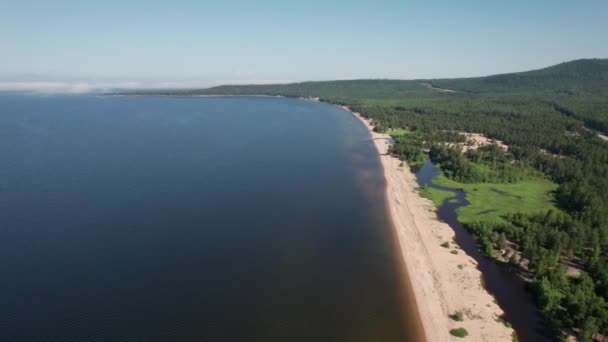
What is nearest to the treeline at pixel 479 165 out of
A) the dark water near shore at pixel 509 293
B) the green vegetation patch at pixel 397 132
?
the dark water near shore at pixel 509 293

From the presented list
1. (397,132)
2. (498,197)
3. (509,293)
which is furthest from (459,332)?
(397,132)

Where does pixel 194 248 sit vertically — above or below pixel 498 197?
above

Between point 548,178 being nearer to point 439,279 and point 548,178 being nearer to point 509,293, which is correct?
point 509,293

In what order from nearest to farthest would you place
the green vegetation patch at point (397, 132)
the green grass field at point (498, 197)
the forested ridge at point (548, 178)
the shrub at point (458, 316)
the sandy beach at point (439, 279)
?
the sandy beach at point (439, 279) → the shrub at point (458, 316) → the forested ridge at point (548, 178) → the green grass field at point (498, 197) → the green vegetation patch at point (397, 132)

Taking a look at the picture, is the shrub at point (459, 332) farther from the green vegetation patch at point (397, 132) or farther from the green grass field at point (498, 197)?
the green vegetation patch at point (397, 132)

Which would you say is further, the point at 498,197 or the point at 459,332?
the point at 498,197
